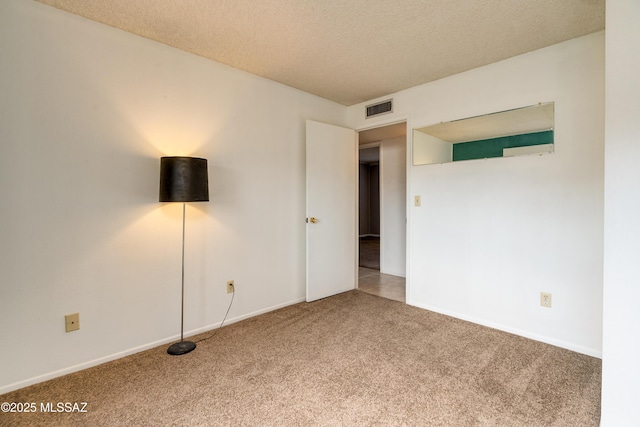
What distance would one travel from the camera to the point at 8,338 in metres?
1.78

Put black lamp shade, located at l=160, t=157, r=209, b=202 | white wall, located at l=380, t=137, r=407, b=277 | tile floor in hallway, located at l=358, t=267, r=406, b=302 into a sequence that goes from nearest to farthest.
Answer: black lamp shade, located at l=160, t=157, r=209, b=202 < tile floor in hallway, located at l=358, t=267, r=406, b=302 < white wall, located at l=380, t=137, r=407, b=277

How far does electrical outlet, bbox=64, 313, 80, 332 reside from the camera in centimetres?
197

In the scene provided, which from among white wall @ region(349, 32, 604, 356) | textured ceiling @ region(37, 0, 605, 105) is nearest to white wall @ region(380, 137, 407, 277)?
white wall @ region(349, 32, 604, 356)

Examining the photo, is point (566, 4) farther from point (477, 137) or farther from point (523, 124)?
point (477, 137)

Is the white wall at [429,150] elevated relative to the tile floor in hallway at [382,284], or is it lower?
elevated

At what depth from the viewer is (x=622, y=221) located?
4.31ft

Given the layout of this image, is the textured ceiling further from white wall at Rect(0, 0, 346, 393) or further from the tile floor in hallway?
→ the tile floor in hallway

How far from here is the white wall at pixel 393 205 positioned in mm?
4613

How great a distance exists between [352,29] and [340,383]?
241 cm

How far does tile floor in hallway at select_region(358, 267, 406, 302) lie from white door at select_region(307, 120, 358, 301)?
0.95ft

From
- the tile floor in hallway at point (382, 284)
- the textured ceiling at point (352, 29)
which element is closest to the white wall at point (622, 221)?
the textured ceiling at point (352, 29)

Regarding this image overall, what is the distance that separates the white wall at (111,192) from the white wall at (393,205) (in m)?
2.35

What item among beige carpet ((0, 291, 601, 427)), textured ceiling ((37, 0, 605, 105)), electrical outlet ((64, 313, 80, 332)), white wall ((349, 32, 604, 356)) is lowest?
beige carpet ((0, 291, 601, 427))

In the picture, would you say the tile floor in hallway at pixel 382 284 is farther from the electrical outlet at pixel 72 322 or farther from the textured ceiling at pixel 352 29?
the electrical outlet at pixel 72 322
